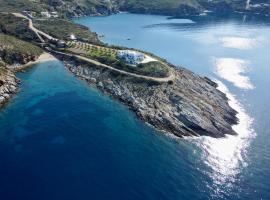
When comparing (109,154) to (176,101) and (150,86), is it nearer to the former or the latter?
(176,101)

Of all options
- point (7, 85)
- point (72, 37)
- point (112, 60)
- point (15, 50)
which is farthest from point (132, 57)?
point (15, 50)

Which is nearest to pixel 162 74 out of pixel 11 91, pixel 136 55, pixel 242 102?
pixel 136 55

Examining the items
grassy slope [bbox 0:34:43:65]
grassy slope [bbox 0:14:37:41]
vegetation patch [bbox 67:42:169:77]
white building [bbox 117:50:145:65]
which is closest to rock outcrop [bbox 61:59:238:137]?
vegetation patch [bbox 67:42:169:77]

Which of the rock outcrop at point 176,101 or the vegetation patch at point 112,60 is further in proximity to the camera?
the vegetation patch at point 112,60

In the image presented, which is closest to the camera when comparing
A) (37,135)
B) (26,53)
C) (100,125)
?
(37,135)

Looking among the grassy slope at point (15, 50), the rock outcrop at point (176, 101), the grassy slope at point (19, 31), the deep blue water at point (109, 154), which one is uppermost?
the grassy slope at point (19, 31)

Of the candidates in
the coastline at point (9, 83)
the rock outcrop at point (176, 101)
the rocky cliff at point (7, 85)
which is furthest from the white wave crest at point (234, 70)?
the rocky cliff at point (7, 85)

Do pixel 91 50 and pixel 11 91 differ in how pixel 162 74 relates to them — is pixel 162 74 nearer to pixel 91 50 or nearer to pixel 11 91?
pixel 91 50

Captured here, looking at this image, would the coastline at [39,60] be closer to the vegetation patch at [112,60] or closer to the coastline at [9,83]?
the coastline at [9,83]
